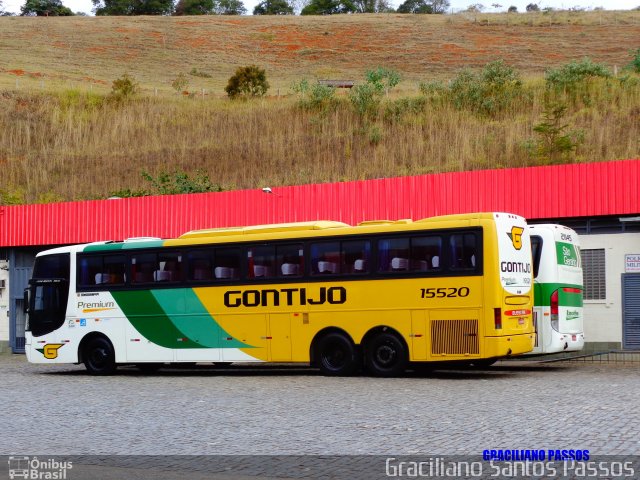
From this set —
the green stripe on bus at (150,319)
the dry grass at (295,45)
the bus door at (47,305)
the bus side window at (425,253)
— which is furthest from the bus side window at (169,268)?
Result: the dry grass at (295,45)

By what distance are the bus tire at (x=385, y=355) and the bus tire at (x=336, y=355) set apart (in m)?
0.33

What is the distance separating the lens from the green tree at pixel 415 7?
458ft

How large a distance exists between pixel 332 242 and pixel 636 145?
26.0 meters

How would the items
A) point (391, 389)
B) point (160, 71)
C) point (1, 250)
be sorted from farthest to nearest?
point (160, 71)
point (1, 250)
point (391, 389)

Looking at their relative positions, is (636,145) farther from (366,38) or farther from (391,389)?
(366,38)

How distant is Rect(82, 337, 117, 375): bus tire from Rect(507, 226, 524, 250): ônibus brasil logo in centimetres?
A: 1021

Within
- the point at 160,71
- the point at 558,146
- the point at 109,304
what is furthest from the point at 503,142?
the point at 160,71

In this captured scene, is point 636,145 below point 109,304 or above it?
above

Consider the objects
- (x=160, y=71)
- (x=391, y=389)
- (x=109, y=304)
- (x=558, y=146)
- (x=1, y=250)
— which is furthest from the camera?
(x=160, y=71)

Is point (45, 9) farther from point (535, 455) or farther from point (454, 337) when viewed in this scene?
point (535, 455)

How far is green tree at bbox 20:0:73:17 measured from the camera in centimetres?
12888

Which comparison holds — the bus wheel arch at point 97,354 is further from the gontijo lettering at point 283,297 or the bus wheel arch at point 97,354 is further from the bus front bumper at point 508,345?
the bus front bumper at point 508,345

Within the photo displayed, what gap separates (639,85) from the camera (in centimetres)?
5284

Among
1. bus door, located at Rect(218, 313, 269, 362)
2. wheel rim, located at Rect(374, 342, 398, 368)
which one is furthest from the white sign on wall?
bus door, located at Rect(218, 313, 269, 362)
